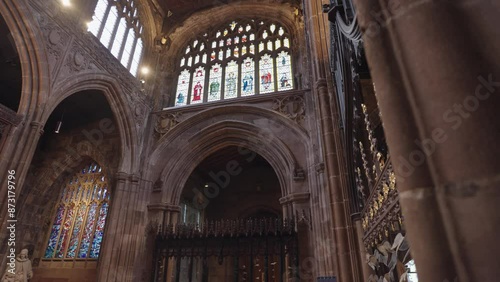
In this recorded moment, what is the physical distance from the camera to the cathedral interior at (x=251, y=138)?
0.78 metres

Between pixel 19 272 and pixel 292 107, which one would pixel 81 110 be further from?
pixel 292 107

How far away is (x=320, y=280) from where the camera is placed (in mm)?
3520

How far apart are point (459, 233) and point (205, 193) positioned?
46.5 ft

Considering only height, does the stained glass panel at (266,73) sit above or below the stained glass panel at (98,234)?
above

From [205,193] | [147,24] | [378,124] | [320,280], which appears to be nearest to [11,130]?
[320,280]

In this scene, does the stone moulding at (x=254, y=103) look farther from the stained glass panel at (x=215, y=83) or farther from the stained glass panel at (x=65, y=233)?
the stained glass panel at (x=65, y=233)

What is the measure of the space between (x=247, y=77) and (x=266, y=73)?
74cm

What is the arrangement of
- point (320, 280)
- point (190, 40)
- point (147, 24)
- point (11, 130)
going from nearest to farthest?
point (320, 280), point (11, 130), point (147, 24), point (190, 40)

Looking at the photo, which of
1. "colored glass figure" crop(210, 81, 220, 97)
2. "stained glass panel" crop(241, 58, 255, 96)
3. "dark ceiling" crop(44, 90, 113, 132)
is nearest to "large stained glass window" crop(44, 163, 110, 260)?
"dark ceiling" crop(44, 90, 113, 132)

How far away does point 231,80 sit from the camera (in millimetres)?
11008

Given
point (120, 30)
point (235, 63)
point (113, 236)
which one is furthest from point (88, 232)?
point (235, 63)

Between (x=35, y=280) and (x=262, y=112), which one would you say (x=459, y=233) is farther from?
(x=35, y=280)

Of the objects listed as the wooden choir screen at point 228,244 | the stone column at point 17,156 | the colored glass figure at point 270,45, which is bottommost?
the wooden choir screen at point 228,244

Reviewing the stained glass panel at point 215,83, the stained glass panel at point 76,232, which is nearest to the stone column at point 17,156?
the stained glass panel at point 76,232
